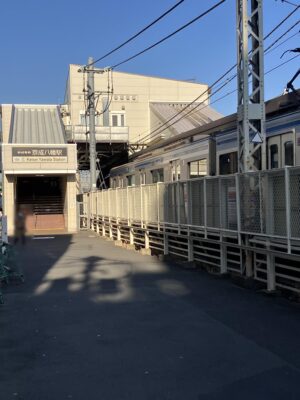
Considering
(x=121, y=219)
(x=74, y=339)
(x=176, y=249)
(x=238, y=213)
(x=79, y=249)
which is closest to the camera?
(x=74, y=339)

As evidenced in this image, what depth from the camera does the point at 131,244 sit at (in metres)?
17.7

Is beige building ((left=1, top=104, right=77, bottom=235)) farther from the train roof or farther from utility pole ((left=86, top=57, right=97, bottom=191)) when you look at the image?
the train roof

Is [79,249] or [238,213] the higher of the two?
[238,213]

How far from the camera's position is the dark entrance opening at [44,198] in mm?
31297

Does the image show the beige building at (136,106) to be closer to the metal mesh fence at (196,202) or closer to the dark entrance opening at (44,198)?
the dark entrance opening at (44,198)

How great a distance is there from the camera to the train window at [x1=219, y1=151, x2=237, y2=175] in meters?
12.4

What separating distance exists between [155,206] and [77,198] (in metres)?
17.8

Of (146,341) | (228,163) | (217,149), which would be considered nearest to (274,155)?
(228,163)

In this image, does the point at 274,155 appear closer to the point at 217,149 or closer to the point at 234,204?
the point at 234,204

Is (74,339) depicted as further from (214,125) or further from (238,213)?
(214,125)

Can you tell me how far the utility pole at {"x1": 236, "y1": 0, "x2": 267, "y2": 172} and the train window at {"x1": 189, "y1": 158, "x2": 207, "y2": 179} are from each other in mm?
4180

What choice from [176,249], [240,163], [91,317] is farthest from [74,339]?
[176,249]

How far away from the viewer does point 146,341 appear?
6086mm

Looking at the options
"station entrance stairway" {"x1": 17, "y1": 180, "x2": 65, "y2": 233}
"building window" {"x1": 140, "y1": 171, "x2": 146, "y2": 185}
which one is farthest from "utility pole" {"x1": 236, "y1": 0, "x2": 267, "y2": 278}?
"station entrance stairway" {"x1": 17, "y1": 180, "x2": 65, "y2": 233}
